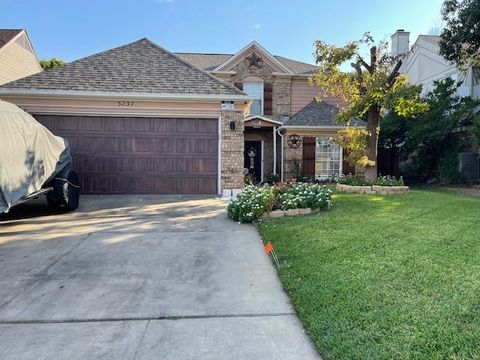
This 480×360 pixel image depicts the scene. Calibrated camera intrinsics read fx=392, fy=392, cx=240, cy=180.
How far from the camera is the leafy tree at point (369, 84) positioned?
37.4ft

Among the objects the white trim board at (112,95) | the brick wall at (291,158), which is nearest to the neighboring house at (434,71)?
the brick wall at (291,158)

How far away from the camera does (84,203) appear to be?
10.0 metres

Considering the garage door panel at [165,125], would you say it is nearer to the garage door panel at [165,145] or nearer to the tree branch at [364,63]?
the garage door panel at [165,145]

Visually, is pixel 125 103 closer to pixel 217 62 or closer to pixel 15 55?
pixel 217 62

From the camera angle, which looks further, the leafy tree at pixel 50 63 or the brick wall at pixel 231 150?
the leafy tree at pixel 50 63

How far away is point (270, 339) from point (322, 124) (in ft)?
47.8

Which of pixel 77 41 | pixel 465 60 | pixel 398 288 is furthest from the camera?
pixel 77 41

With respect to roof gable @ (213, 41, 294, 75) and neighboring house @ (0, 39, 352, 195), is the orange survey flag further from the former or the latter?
roof gable @ (213, 41, 294, 75)

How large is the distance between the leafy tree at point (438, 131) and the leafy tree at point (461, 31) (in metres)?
1.52

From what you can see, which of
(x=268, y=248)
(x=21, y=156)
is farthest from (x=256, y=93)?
(x=268, y=248)

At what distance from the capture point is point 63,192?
852 cm

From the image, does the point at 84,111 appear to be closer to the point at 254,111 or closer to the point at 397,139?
the point at 254,111

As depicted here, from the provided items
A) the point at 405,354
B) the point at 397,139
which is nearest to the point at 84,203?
the point at 405,354

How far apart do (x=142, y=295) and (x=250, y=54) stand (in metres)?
15.6
